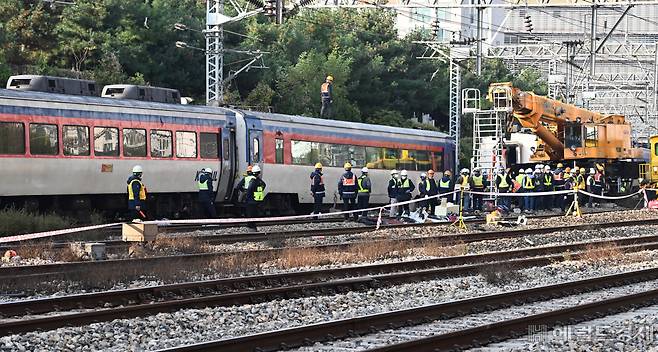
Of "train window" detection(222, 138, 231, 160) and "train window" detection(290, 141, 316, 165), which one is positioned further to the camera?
"train window" detection(290, 141, 316, 165)

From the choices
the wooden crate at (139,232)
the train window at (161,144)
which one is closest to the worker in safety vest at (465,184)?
the train window at (161,144)

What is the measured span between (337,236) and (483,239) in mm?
3051

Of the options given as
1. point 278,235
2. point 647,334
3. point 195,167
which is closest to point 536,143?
point 195,167

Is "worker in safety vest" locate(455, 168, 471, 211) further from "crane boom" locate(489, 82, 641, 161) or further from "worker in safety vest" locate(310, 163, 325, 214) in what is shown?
"crane boom" locate(489, 82, 641, 161)

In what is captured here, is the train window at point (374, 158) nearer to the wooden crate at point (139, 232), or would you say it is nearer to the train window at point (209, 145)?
the train window at point (209, 145)

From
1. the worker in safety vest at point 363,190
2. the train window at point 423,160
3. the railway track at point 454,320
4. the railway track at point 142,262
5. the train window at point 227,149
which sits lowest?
the railway track at point 454,320

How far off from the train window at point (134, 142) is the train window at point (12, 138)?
120 inches

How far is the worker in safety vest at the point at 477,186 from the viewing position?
3481 cm

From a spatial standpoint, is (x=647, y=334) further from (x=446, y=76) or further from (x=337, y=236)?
(x=446, y=76)

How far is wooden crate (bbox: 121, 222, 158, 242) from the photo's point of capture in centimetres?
1934

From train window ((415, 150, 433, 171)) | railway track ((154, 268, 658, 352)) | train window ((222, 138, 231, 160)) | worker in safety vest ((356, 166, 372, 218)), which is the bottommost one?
railway track ((154, 268, 658, 352))

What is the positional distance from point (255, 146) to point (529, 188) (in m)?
10.9

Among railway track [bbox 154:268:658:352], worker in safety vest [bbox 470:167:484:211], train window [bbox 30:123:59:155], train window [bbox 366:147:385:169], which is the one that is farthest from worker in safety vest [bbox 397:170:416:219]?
railway track [bbox 154:268:658:352]

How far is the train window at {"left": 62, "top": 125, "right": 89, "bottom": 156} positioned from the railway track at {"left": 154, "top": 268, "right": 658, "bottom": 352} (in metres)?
12.4
